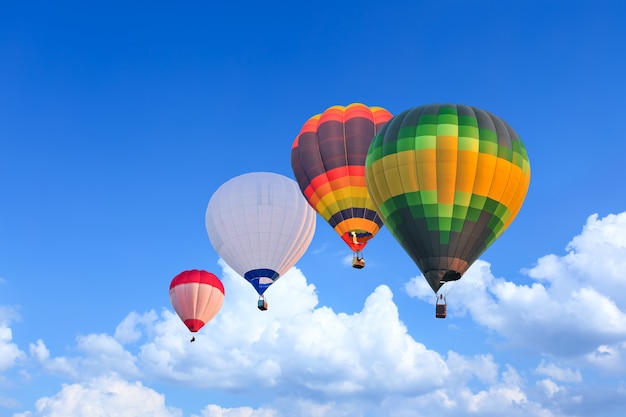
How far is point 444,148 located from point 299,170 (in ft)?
29.9

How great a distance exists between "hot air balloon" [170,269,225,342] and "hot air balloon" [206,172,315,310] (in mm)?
6508

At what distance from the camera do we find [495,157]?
2891cm

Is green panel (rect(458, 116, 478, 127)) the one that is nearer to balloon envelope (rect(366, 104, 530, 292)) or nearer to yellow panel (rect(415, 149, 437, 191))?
balloon envelope (rect(366, 104, 530, 292))

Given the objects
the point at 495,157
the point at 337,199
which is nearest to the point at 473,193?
the point at 495,157

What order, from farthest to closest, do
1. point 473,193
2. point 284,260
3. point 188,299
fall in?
point 188,299, point 284,260, point 473,193

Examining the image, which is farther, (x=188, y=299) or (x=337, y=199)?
(x=188, y=299)

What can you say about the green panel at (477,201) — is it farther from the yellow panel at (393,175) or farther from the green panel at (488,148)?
the yellow panel at (393,175)

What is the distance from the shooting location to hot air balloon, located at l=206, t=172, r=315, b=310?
4034 cm

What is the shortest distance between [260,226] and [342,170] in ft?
24.1

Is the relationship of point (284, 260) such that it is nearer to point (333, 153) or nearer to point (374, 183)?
point (333, 153)

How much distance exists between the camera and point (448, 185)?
93.7 feet

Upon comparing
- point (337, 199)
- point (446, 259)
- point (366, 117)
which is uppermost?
point (366, 117)

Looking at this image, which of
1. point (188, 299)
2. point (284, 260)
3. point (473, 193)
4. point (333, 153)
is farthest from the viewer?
point (188, 299)


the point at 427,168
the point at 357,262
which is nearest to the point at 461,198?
the point at 427,168
